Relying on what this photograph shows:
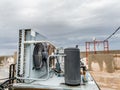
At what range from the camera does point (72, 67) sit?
87.7 inches

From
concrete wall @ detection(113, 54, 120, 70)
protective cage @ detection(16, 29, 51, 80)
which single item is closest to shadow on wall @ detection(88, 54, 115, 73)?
concrete wall @ detection(113, 54, 120, 70)

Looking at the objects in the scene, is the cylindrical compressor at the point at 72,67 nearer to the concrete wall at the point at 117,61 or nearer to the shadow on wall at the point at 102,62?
the shadow on wall at the point at 102,62

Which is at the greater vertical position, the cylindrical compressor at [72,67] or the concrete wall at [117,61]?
the cylindrical compressor at [72,67]

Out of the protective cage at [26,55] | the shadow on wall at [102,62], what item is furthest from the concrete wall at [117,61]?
the protective cage at [26,55]

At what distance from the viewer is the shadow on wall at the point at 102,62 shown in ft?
33.6

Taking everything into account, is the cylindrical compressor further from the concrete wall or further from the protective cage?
the concrete wall

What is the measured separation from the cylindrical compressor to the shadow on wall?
8.36m

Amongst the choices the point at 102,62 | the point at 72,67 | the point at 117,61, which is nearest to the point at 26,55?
the point at 72,67

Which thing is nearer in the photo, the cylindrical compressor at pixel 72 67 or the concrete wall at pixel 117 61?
the cylindrical compressor at pixel 72 67

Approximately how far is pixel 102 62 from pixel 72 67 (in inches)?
336

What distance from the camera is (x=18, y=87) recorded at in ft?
7.07

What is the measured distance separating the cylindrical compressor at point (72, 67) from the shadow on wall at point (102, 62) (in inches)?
329

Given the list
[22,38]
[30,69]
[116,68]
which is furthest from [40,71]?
[116,68]

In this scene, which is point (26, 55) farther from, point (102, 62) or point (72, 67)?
point (102, 62)
